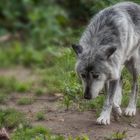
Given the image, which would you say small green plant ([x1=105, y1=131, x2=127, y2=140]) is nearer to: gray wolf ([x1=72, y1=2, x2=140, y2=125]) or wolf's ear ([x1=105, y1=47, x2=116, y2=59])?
gray wolf ([x1=72, y1=2, x2=140, y2=125])

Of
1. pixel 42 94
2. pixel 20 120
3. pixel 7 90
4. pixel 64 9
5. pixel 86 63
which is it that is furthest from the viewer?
pixel 64 9

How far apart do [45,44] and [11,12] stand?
2.23 m

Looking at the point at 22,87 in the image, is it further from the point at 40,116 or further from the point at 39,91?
the point at 40,116

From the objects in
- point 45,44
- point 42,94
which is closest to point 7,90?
point 42,94

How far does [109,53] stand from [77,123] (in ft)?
4.13

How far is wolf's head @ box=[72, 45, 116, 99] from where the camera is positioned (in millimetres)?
8484

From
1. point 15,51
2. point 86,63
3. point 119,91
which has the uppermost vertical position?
point 86,63

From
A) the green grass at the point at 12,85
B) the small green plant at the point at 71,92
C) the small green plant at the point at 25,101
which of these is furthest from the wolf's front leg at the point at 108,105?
the green grass at the point at 12,85

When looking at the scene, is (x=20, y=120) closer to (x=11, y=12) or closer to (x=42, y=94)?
(x=42, y=94)

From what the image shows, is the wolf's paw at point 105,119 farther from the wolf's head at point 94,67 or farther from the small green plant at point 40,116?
the small green plant at point 40,116

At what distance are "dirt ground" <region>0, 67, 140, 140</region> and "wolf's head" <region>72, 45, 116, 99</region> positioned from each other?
558 millimetres

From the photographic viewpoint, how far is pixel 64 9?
1748 cm

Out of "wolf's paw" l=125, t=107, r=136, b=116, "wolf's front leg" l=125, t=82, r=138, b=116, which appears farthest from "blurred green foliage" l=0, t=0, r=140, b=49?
"wolf's paw" l=125, t=107, r=136, b=116

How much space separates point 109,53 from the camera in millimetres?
8492
